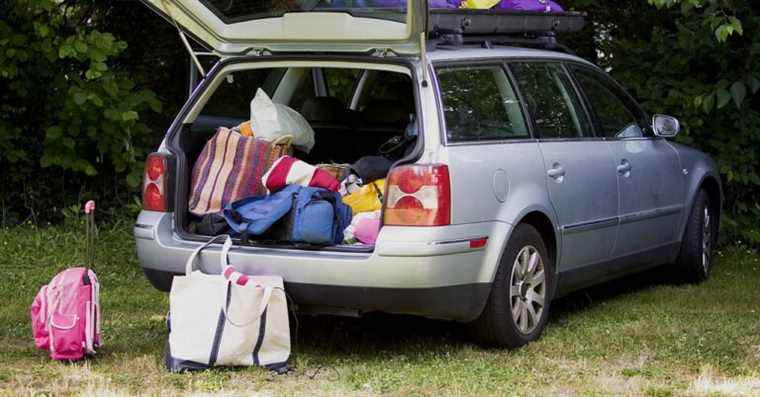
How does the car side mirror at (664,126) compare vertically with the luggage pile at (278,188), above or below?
above

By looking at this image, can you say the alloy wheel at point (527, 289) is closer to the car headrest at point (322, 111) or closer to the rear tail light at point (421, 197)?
the rear tail light at point (421, 197)

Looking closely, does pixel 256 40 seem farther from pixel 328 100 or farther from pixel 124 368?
pixel 124 368

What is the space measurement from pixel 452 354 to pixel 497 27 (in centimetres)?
171

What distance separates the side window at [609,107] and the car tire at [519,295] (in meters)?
1.17

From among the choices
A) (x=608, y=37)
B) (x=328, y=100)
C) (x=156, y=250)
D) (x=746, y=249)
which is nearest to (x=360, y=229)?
(x=156, y=250)

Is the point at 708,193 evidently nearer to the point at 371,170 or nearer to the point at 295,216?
the point at 371,170

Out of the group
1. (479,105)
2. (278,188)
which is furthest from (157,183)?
(479,105)

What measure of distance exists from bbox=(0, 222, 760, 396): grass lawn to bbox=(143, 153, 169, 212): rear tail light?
69 centimetres

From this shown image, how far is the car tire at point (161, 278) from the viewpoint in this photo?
6.65m

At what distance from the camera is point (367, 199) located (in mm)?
6672

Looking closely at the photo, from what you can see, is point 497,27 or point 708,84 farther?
→ point 708,84

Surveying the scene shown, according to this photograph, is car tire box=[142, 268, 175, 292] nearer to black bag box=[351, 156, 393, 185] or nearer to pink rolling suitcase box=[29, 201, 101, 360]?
pink rolling suitcase box=[29, 201, 101, 360]

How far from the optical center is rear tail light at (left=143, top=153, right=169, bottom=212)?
6797 millimetres

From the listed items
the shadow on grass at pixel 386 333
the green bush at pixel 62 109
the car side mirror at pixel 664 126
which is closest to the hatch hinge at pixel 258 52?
the shadow on grass at pixel 386 333
